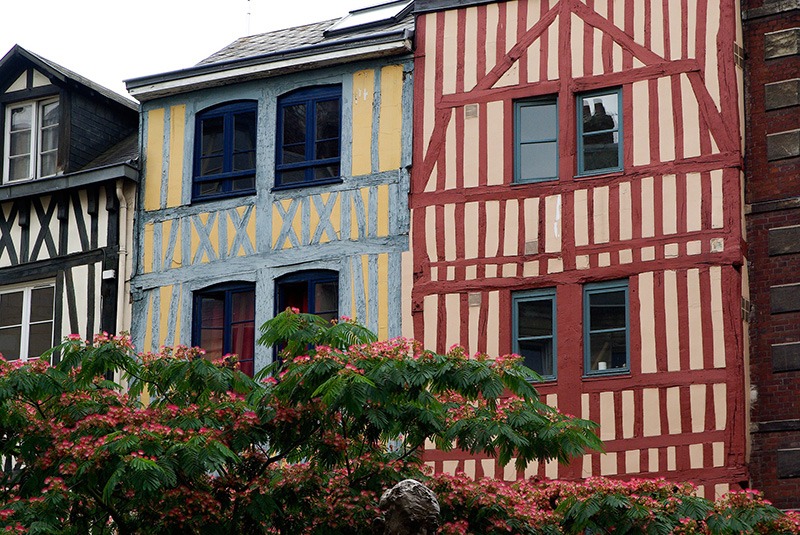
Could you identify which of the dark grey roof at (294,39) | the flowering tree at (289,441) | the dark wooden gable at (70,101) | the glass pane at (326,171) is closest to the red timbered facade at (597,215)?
the dark grey roof at (294,39)

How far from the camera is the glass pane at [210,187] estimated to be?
22.1m

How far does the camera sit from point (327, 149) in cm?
2158

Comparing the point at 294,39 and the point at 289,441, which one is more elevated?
the point at 294,39

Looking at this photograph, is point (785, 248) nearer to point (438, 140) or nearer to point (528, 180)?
point (528, 180)

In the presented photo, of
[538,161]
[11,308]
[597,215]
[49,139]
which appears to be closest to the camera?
[597,215]

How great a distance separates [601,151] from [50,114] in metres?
8.16

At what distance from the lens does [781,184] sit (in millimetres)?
19391

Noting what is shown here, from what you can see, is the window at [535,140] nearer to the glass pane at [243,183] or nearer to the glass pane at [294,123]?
the glass pane at [294,123]

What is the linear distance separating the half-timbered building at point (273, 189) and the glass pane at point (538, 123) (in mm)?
1483

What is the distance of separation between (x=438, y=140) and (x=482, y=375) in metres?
6.48

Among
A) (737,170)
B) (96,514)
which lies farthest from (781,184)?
(96,514)

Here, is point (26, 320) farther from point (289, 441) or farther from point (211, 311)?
point (289, 441)

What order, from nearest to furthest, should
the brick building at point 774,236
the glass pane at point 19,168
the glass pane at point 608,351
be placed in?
the brick building at point 774,236, the glass pane at point 608,351, the glass pane at point 19,168

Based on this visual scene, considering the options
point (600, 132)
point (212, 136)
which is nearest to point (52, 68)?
point (212, 136)
